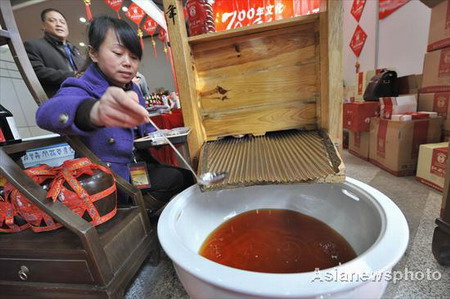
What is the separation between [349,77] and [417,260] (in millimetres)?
4104

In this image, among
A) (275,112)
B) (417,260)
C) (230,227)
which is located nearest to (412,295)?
(417,260)

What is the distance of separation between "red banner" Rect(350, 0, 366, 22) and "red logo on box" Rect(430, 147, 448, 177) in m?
3.16

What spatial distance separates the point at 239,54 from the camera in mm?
970

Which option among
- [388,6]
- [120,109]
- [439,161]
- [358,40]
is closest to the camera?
[120,109]

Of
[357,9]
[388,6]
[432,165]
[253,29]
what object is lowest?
[432,165]

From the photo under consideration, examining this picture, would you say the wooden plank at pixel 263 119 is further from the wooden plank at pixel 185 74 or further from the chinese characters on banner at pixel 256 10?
the chinese characters on banner at pixel 256 10

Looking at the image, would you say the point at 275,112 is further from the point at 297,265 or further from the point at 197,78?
the point at 297,265

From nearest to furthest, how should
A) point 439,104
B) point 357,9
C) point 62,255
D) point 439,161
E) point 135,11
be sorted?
point 62,255 → point 439,161 → point 439,104 → point 135,11 → point 357,9

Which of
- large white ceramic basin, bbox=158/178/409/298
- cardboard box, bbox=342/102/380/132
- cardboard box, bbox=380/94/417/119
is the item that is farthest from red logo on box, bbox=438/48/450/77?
large white ceramic basin, bbox=158/178/409/298

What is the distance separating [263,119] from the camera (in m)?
1.02

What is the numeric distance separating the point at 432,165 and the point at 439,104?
0.69 m

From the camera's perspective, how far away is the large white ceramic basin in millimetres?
381

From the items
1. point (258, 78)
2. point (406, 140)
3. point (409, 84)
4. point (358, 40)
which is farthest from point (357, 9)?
point (258, 78)

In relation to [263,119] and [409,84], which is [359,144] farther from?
[263,119]
